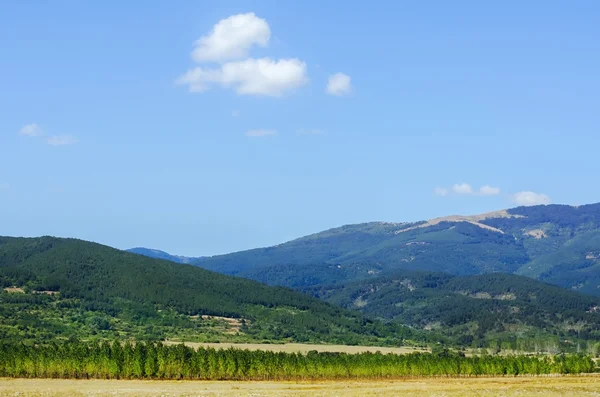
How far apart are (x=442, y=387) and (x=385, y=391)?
1860 centimetres

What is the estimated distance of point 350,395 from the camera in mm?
149875

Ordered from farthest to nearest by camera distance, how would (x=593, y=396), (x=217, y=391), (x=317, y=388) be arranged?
(x=317, y=388) < (x=217, y=391) < (x=593, y=396)

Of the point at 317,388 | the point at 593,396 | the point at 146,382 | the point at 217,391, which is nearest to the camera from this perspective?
the point at 593,396

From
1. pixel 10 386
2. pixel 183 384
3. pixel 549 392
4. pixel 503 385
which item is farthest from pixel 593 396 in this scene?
pixel 10 386

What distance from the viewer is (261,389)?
167 m

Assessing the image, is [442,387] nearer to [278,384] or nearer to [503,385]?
[503,385]

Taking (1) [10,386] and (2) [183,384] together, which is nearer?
(1) [10,386]

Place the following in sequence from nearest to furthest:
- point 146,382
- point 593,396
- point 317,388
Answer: point 593,396
point 317,388
point 146,382

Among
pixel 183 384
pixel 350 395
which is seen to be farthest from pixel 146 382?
pixel 350 395

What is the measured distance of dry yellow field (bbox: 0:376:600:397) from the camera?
150 meters

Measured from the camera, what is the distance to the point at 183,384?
181125mm

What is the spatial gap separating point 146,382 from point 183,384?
9.59m

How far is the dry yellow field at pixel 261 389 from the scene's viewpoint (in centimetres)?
14975

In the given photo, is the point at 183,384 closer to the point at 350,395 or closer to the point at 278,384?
the point at 278,384
